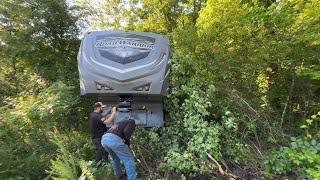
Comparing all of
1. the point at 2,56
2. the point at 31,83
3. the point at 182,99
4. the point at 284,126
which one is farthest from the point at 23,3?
the point at 284,126

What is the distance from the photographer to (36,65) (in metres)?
9.14

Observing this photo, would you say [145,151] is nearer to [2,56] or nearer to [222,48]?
[222,48]

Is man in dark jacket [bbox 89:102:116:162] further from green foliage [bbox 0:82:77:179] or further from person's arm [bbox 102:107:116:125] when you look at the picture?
green foliage [bbox 0:82:77:179]

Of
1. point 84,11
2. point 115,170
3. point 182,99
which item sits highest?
point 84,11

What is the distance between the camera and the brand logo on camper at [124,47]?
19.8ft

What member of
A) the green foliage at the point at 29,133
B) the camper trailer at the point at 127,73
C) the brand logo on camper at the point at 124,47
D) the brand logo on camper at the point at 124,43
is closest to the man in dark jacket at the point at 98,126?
the camper trailer at the point at 127,73

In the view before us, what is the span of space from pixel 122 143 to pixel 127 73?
116cm

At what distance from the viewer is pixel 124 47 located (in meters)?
6.16

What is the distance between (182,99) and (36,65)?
14.9 feet

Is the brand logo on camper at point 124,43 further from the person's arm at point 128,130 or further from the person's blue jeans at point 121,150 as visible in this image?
the person's blue jeans at point 121,150

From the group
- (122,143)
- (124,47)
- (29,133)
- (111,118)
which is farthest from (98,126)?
(124,47)

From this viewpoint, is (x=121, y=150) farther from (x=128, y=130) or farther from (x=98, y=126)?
(x=98, y=126)

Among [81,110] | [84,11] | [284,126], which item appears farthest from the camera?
[84,11]

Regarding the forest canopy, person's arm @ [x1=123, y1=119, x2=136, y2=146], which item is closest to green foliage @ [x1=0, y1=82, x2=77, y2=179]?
the forest canopy
